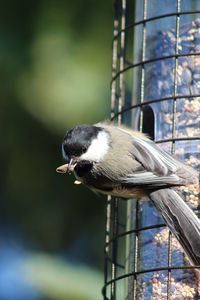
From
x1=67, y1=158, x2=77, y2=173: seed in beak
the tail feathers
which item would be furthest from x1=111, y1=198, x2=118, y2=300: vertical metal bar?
x1=67, y1=158, x2=77, y2=173: seed in beak

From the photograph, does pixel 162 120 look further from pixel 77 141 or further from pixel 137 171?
pixel 77 141

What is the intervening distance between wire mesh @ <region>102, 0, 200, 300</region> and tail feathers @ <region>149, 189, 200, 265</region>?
243 mm

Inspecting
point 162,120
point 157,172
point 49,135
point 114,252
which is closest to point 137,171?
point 157,172

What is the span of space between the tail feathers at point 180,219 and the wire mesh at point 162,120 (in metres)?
0.24

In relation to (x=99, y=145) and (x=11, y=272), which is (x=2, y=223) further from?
(x=99, y=145)

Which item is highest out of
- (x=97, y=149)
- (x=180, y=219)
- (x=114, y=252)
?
(x=97, y=149)

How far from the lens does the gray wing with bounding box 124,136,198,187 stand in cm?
582

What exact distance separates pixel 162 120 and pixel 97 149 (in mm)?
687

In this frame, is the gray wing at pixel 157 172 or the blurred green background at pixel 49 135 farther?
the blurred green background at pixel 49 135

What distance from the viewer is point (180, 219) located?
582cm

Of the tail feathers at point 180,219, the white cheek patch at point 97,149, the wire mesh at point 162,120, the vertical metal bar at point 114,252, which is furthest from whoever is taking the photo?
the vertical metal bar at point 114,252

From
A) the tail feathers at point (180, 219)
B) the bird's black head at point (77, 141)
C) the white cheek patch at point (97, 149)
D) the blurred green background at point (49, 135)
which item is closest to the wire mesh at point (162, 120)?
the tail feathers at point (180, 219)

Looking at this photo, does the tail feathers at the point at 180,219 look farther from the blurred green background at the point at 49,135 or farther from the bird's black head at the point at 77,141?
the blurred green background at the point at 49,135

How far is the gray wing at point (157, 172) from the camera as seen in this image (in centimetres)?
582
